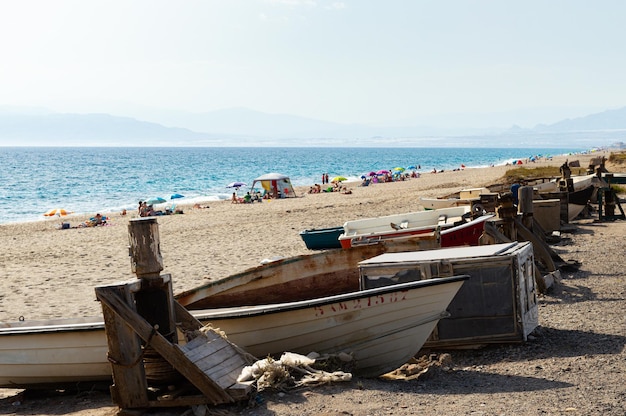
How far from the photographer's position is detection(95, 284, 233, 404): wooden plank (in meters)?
6.05

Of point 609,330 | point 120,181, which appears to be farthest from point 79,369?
point 120,181

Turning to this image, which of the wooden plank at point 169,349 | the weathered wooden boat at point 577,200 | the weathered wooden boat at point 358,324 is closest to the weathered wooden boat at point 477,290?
the weathered wooden boat at point 358,324

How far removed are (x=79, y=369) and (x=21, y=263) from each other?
12195mm

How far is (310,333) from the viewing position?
7.12 metres

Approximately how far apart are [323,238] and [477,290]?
9.17 meters

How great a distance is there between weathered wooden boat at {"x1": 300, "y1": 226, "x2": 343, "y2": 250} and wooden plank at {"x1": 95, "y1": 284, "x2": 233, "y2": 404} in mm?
10631

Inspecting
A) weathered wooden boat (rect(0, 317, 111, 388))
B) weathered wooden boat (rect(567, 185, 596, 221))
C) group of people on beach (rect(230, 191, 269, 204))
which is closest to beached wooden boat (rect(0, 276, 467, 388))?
weathered wooden boat (rect(0, 317, 111, 388))

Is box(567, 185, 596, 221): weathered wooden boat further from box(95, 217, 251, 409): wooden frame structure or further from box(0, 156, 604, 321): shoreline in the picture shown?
box(95, 217, 251, 409): wooden frame structure

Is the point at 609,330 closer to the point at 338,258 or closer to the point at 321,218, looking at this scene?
the point at 338,258

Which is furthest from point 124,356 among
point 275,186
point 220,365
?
point 275,186

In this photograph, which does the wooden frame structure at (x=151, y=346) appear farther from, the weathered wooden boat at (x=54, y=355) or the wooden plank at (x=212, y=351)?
the weathered wooden boat at (x=54, y=355)

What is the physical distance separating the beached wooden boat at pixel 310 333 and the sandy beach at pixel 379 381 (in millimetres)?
346

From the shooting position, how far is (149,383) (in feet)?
21.6

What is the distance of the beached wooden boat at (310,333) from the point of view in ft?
23.0
